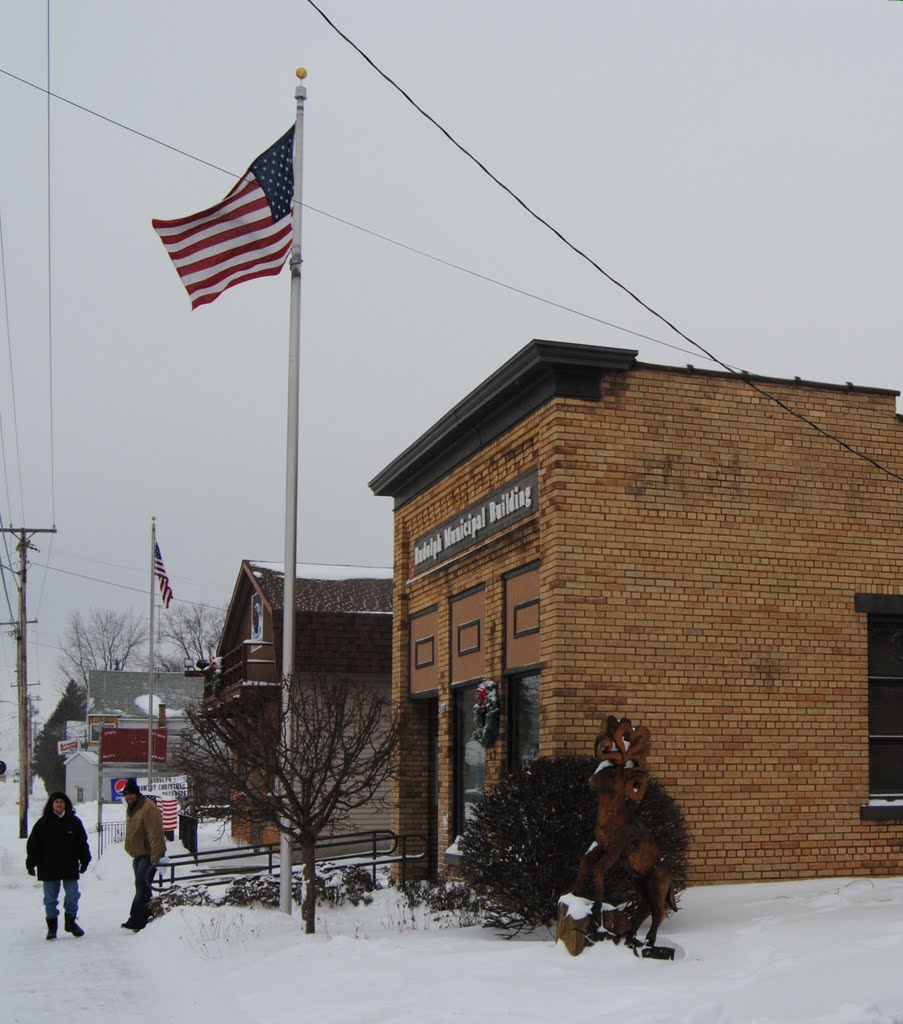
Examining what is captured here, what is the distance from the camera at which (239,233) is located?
15.6m

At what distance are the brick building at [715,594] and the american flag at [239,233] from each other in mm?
3084

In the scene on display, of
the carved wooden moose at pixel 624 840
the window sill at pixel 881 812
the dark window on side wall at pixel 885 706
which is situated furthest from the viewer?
the dark window on side wall at pixel 885 706

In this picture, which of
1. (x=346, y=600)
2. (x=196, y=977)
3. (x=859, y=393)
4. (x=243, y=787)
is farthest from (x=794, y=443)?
(x=346, y=600)

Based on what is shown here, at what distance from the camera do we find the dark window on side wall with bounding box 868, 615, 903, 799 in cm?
1570

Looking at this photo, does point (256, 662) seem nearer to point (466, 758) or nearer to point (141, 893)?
point (466, 758)

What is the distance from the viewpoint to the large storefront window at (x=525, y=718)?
1558cm

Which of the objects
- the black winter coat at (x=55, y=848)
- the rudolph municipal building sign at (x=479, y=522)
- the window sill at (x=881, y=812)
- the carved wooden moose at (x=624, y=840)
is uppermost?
the rudolph municipal building sign at (x=479, y=522)

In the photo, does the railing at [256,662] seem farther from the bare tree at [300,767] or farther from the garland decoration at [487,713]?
the bare tree at [300,767]

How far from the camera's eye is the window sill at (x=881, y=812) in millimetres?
15328

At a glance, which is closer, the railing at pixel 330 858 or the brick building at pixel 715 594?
the brick building at pixel 715 594

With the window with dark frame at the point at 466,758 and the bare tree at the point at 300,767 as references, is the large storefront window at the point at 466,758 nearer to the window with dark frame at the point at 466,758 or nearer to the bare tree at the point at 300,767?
the window with dark frame at the point at 466,758

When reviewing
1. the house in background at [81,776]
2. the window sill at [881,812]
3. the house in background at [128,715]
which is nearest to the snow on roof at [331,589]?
the window sill at [881,812]

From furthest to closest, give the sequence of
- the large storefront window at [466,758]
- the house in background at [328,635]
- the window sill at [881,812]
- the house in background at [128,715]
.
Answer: the house in background at [128,715] < the house in background at [328,635] < the large storefront window at [466,758] < the window sill at [881,812]

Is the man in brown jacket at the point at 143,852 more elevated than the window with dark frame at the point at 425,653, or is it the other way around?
the window with dark frame at the point at 425,653
